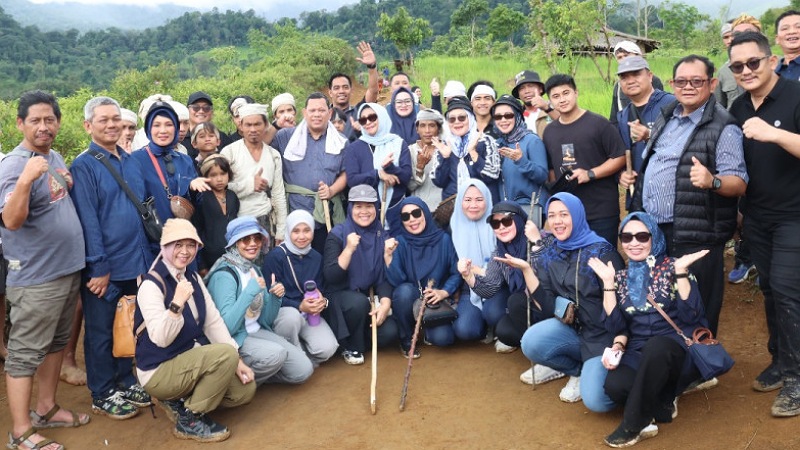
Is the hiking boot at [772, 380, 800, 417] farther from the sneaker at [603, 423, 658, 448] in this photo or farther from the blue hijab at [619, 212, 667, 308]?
the blue hijab at [619, 212, 667, 308]

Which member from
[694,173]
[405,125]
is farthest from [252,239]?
[694,173]

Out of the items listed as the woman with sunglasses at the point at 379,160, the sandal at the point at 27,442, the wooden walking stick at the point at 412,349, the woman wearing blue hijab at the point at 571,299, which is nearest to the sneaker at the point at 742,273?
the woman wearing blue hijab at the point at 571,299

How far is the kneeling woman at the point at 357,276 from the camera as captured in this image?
5.55 meters

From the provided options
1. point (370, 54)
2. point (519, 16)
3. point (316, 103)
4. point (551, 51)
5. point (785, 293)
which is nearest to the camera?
point (785, 293)

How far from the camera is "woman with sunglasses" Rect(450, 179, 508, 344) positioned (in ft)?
18.0

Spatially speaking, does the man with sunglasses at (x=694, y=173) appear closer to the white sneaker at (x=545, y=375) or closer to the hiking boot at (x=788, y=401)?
the hiking boot at (x=788, y=401)

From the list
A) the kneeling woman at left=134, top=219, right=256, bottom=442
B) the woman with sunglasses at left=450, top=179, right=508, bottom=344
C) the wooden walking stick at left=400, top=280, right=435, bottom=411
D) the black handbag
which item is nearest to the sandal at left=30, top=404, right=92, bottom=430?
the kneeling woman at left=134, top=219, right=256, bottom=442

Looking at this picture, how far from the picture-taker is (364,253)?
5.64 metres

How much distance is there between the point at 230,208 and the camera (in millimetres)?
5496

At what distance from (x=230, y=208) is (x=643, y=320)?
3244 millimetres

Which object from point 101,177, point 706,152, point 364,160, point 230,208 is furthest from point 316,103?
point 706,152

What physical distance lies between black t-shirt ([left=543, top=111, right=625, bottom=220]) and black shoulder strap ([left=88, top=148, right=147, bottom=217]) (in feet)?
10.4

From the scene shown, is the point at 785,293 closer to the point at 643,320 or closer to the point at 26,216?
the point at 643,320

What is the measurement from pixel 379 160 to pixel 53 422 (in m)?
3.27
